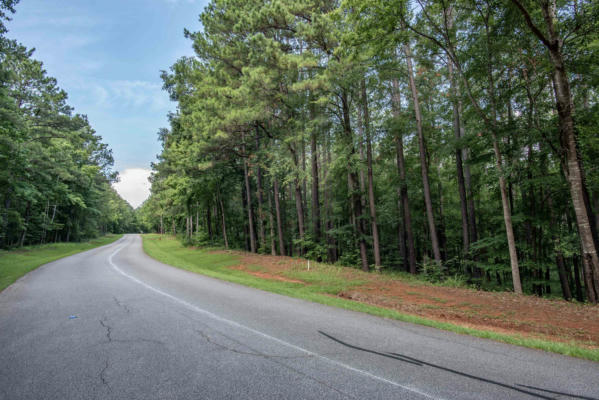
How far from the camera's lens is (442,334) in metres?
5.27

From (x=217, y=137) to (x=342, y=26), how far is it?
9446 millimetres

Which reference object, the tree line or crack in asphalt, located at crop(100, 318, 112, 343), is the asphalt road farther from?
the tree line

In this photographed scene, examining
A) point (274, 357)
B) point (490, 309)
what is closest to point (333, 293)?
point (490, 309)

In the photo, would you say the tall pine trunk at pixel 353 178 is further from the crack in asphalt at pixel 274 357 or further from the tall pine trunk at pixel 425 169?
the crack in asphalt at pixel 274 357

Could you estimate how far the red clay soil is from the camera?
5.89m

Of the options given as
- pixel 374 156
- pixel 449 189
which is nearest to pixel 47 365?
pixel 374 156

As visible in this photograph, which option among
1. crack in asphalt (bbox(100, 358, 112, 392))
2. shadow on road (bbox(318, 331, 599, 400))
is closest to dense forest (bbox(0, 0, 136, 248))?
crack in asphalt (bbox(100, 358, 112, 392))

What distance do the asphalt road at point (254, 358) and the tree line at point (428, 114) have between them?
6.94 metres

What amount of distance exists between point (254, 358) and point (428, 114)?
15304 mm

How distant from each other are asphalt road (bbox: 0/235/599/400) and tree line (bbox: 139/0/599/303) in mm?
6936

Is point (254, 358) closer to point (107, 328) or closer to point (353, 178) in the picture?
point (107, 328)

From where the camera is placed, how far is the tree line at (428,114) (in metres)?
9.43

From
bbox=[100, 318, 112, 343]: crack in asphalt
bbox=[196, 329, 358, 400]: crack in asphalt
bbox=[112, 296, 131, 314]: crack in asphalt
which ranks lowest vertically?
bbox=[196, 329, 358, 400]: crack in asphalt

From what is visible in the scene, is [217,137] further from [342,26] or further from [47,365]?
[47,365]
